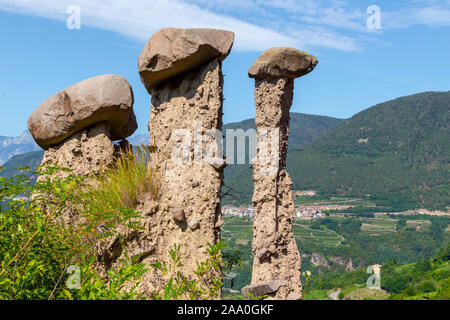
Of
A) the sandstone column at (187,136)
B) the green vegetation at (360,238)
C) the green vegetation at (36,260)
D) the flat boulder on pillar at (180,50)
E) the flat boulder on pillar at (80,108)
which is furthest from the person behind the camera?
the green vegetation at (360,238)

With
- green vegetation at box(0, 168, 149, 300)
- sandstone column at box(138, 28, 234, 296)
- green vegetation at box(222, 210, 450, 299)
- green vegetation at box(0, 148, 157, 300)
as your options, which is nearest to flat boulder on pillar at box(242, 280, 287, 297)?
sandstone column at box(138, 28, 234, 296)

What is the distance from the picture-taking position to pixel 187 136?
5.65 metres

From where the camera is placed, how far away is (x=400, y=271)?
5025 cm

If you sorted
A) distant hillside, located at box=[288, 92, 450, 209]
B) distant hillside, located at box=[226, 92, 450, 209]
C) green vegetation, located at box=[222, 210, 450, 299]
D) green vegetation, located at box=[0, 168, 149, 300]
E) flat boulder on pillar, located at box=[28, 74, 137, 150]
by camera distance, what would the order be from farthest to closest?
distant hillside, located at box=[288, 92, 450, 209] < distant hillside, located at box=[226, 92, 450, 209] < green vegetation, located at box=[222, 210, 450, 299] < flat boulder on pillar, located at box=[28, 74, 137, 150] < green vegetation, located at box=[0, 168, 149, 300]

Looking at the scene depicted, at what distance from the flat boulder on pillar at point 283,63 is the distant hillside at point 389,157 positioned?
78.4m

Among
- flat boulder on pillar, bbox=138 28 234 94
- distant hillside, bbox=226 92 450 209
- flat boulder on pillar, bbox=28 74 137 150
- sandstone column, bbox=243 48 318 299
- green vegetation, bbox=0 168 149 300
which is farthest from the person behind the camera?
distant hillside, bbox=226 92 450 209

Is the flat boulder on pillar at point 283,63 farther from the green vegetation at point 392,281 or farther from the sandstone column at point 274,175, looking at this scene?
the green vegetation at point 392,281

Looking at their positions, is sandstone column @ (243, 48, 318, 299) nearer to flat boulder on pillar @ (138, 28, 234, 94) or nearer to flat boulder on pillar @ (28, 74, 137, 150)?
flat boulder on pillar @ (138, 28, 234, 94)

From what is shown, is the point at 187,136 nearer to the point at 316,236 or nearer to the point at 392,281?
the point at 392,281

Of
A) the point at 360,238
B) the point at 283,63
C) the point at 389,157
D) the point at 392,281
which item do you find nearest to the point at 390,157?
the point at 389,157

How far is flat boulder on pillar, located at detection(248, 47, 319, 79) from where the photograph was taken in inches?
272

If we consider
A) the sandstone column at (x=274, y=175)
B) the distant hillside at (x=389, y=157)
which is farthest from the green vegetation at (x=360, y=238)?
the sandstone column at (x=274, y=175)

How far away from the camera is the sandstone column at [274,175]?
680 cm

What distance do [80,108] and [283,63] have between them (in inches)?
120
